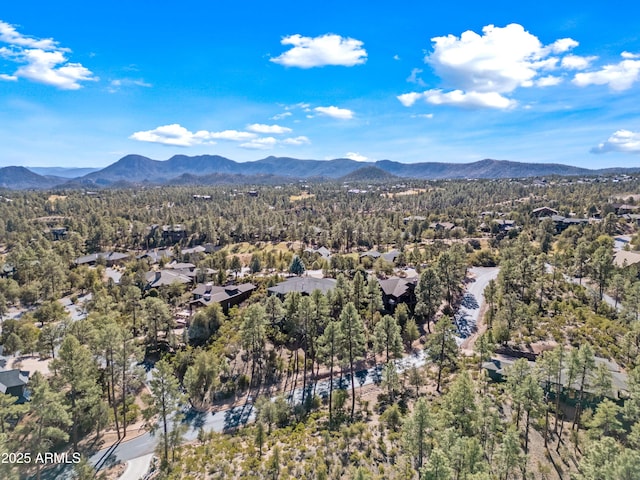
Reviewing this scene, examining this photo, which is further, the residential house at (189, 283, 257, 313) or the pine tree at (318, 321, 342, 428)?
the residential house at (189, 283, 257, 313)

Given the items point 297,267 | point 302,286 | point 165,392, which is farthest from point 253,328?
point 297,267

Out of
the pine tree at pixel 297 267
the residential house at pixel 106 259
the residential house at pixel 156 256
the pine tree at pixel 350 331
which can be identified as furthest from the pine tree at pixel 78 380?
the residential house at pixel 106 259

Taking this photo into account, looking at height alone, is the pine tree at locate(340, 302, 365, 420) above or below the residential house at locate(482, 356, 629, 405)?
above

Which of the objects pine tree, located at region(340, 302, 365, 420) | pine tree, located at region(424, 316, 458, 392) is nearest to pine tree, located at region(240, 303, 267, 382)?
pine tree, located at region(340, 302, 365, 420)

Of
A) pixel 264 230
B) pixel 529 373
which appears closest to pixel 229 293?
pixel 529 373

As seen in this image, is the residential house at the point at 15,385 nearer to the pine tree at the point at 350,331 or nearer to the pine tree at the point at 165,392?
the pine tree at the point at 165,392

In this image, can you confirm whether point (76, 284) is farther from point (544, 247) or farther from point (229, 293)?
point (544, 247)

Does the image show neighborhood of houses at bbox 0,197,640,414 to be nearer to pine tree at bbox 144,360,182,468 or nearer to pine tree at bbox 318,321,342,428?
pine tree at bbox 318,321,342,428

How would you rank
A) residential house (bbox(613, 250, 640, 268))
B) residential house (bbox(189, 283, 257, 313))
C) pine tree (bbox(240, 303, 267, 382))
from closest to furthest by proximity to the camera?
pine tree (bbox(240, 303, 267, 382)) < residential house (bbox(189, 283, 257, 313)) < residential house (bbox(613, 250, 640, 268))
